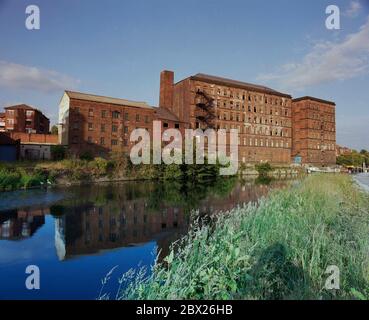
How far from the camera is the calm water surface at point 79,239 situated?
5008 millimetres

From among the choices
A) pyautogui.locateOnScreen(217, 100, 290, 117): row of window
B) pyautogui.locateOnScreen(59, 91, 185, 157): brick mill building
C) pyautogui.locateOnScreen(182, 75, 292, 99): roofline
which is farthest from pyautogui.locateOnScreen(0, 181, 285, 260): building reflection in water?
pyautogui.locateOnScreen(217, 100, 290, 117): row of window

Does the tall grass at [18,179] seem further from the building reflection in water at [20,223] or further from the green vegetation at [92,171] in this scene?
the building reflection in water at [20,223]

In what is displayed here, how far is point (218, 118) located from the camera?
158 feet

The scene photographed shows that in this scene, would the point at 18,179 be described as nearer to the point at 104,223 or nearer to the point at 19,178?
the point at 19,178

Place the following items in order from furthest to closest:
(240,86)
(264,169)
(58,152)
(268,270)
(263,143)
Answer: (263,143) → (240,86) → (264,169) → (58,152) → (268,270)

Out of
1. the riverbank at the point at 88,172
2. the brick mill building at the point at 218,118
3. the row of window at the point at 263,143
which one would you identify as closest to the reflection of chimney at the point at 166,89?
the brick mill building at the point at 218,118

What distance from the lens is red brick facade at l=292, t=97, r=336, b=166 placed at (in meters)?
53.9

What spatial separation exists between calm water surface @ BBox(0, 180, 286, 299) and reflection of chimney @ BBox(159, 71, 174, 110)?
35.4 metres

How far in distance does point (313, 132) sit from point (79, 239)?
5354cm

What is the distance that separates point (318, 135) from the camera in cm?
5428

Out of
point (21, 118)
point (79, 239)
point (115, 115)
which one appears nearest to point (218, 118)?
point (115, 115)
